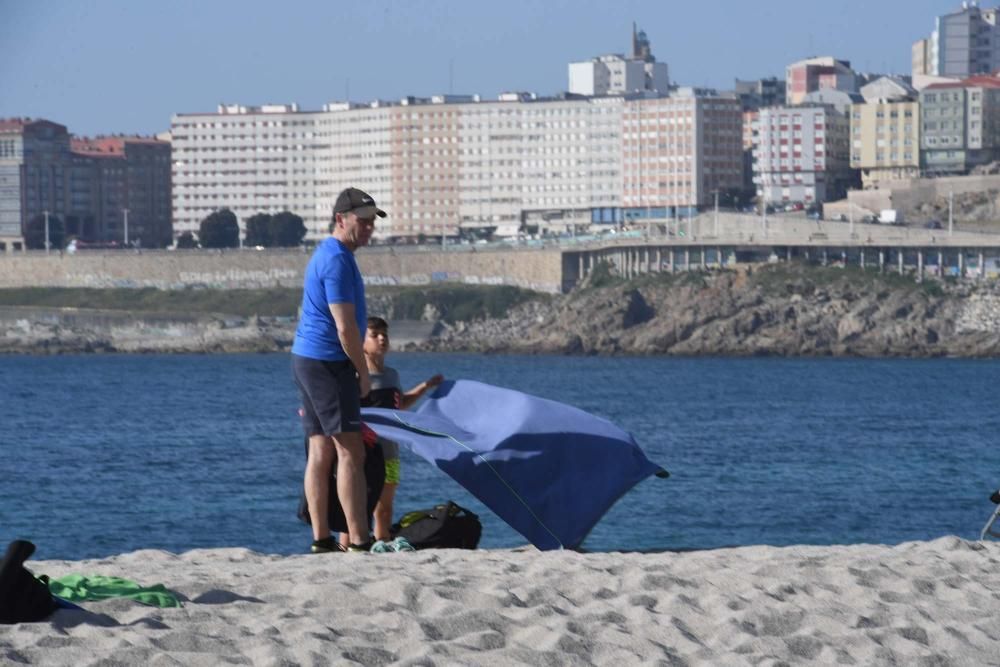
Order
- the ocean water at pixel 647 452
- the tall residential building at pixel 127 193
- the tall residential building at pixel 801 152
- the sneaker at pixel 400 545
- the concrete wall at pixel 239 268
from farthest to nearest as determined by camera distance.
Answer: the tall residential building at pixel 127 193
the tall residential building at pixel 801 152
the concrete wall at pixel 239 268
the ocean water at pixel 647 452
the sneaker at pixel 400 545

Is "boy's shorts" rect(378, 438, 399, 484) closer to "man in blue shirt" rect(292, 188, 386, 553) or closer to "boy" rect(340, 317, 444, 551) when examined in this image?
"boy" rect(340, 317, 444, 551)

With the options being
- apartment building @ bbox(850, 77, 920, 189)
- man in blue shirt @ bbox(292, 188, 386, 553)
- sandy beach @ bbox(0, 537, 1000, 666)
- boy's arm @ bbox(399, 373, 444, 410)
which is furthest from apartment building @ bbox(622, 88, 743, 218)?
sandy beach @ bbox(0, 537, 1000, 666)

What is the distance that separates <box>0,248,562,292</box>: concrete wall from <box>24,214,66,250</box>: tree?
51.9ft

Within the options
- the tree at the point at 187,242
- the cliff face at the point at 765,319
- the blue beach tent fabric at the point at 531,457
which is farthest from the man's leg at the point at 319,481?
the tree at the point at 187,242

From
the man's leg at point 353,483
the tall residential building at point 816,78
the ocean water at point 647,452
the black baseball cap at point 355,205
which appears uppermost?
the tall residential building at point 816,78

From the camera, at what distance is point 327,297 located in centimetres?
786

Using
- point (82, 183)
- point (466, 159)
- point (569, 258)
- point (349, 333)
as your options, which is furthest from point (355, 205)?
point (82, 183)

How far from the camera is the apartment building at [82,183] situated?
411ft

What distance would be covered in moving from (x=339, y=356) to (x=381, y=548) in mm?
822

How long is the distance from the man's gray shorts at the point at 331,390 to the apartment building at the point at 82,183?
386 feet

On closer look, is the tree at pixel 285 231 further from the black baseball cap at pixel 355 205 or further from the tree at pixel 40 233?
the black baseball cap at pixel 355 205

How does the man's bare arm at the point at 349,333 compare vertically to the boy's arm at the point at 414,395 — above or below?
above

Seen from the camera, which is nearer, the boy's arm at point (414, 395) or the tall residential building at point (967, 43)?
the boy's arm at point (414, 395)

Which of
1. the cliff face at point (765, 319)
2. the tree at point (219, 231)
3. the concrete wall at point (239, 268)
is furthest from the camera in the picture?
the tree at point (219, 231)
